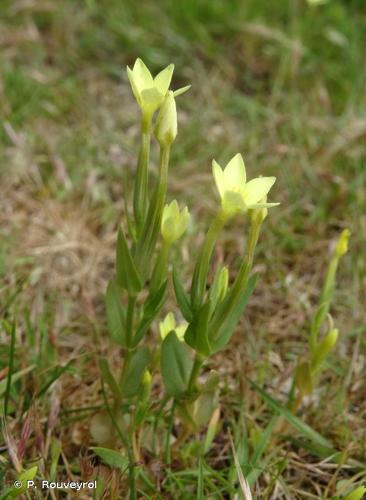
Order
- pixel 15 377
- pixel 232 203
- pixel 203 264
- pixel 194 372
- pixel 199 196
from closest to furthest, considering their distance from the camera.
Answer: pixel 232 203 → pixel 203 264 → pixel 194 372 → pixel 15 377 → pixel 199 196

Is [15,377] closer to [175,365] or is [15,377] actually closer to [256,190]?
[175,365]

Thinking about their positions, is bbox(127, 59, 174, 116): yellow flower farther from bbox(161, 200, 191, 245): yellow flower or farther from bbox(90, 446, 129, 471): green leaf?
bbox(90, 446, 129, 471): green leaf

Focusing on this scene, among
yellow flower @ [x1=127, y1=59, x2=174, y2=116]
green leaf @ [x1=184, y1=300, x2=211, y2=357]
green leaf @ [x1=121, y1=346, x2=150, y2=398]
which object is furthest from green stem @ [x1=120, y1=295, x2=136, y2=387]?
yellow flower @ [x1=127, y1=59, x2=174, y2=116]

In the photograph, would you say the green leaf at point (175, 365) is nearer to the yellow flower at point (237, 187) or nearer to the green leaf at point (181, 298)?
the green leaf at point (181, 298)

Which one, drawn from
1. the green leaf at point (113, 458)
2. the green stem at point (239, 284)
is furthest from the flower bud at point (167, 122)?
the green leaf at point (113, 458)

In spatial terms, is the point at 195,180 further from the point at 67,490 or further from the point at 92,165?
the point at 67,490

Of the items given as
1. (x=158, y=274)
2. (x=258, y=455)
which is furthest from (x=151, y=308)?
(x=258, y=455)

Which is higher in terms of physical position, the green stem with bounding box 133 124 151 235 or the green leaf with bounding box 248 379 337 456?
the green stem with bounding box 133 124 151 235
